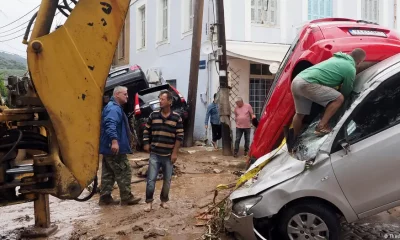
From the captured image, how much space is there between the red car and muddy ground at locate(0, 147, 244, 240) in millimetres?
1386

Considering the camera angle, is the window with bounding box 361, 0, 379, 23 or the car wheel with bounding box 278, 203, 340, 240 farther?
the window with bounding box 361, 0, 379, 23

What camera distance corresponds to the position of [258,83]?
14.4 metres

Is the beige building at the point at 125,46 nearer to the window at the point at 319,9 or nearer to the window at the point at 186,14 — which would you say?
the window at the point at 186,14

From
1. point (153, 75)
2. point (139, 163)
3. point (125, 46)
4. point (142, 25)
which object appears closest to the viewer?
point (139, 163)

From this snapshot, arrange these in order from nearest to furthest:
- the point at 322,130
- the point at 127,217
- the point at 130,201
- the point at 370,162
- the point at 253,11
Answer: the point at 370,162
the point at 322,130
the point at 127,217
the point at 130,201
the point at 253,11

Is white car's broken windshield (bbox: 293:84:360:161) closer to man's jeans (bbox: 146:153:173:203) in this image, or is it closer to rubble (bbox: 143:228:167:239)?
rubble (bbox: 143:228:167:239)

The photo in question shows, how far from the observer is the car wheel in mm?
4277

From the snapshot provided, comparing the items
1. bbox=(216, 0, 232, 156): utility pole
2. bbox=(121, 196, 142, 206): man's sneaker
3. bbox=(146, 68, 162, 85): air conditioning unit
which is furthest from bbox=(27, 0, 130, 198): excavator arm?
bbox=(146, 68, 162, 85): air conditioning unit

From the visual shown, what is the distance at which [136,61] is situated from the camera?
842 inches

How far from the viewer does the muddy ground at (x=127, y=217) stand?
17.5 feet

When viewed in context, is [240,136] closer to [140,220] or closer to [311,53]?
[311,53]

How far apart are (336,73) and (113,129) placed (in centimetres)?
322

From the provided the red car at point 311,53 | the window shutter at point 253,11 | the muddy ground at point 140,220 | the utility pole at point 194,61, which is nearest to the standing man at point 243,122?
the utility pole at point 194,61

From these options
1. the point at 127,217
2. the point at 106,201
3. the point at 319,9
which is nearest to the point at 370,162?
the point at 127,217
